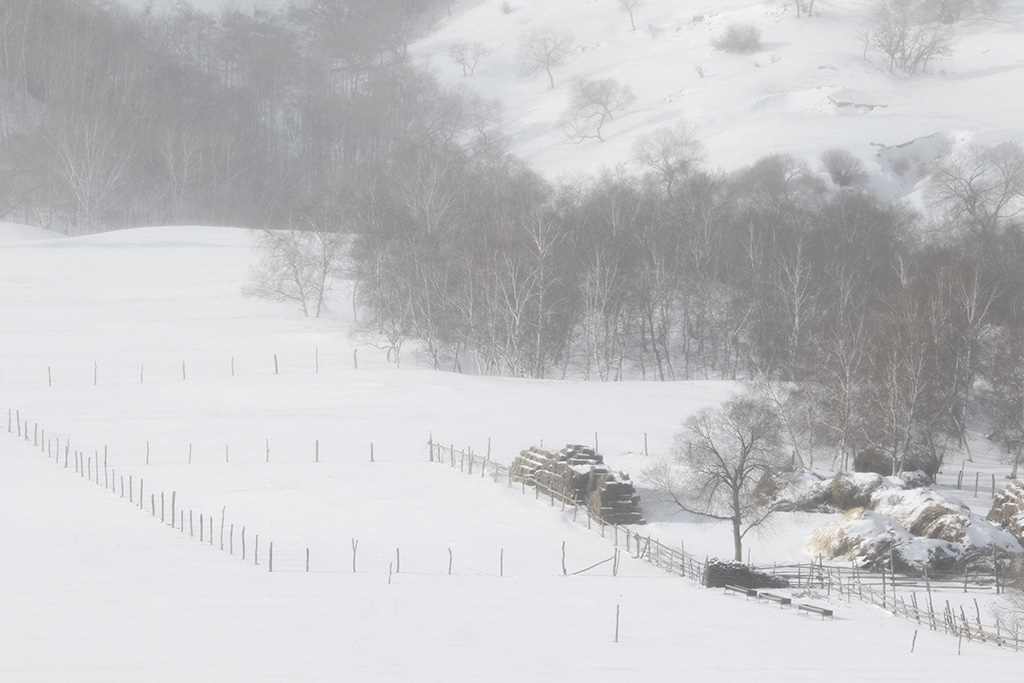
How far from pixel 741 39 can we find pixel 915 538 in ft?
399

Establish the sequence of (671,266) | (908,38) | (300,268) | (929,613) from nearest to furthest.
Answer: (929,613), (300,268), (671,266), (908,38)

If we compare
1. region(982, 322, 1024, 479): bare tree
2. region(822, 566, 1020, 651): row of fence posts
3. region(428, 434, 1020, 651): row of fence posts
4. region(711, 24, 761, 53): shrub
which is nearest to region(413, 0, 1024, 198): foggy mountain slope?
region(711, 24, 761, 53): shrub

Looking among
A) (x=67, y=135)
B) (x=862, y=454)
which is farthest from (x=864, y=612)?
(x=67, y=135)

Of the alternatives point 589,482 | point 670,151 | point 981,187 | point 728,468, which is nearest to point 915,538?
point 728,468

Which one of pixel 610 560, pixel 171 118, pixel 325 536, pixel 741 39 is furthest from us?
pixel 171 118

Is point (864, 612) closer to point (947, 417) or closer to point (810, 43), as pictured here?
point (947, 417)

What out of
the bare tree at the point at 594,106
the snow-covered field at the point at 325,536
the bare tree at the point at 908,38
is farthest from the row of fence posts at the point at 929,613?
the bare tree at the point at 908,38

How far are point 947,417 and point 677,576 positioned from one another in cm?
3307

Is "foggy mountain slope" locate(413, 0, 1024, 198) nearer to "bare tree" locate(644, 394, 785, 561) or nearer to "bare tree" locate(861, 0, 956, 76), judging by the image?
"bare tree" locate(861, 0, 956, 76)

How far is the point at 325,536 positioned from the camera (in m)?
39.0

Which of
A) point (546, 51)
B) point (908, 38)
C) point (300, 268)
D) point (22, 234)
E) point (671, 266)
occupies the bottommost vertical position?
→ point (300, 268)

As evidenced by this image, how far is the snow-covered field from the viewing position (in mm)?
23719

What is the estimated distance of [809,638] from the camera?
2867 centimetres

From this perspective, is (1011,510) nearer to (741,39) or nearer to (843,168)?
(843,168)
